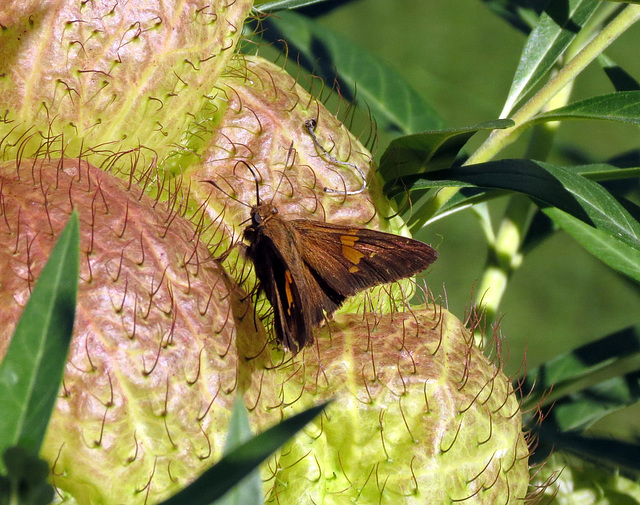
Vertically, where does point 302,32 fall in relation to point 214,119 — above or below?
below

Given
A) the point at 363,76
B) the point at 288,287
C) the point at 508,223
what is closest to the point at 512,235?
the point at 508,223

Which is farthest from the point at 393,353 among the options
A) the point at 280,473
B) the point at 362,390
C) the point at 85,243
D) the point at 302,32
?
the point at 302,32

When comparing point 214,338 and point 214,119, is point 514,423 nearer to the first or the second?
point 214,338

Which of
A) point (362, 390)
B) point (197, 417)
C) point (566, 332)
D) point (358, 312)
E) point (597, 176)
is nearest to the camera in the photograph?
point (197, 417)

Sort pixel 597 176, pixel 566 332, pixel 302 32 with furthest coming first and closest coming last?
pixel 566 332 → pixel 302 32 → pixel 597 176

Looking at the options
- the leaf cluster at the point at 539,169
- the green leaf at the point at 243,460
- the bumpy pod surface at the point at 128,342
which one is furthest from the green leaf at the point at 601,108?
the green leaf at the point at 243,460

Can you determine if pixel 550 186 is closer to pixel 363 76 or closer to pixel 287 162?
pixel 287 162

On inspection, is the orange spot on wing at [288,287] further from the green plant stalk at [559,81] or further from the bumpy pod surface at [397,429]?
the green plant stalk at [559,81]
